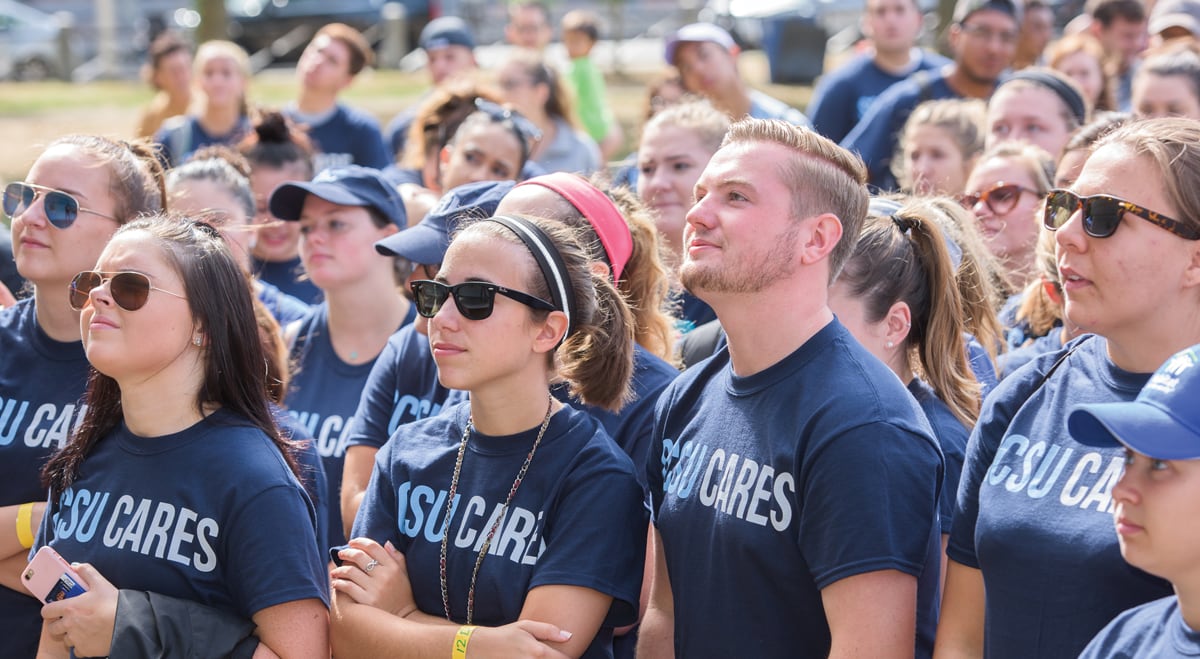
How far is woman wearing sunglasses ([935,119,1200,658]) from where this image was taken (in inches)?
93.7

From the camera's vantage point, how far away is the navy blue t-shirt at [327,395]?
4180mm

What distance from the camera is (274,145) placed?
20.9 ft

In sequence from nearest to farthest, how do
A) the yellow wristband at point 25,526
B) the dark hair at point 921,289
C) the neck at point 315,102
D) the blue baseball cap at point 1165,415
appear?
1. the blue baseball cap at point 1165,415
2. the yellow wristband at point 25,526
3. the dark hair at point 921,289
4. the neck at point 315,102

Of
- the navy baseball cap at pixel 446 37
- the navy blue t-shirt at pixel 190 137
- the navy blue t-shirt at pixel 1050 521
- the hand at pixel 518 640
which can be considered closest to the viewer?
the navy blue t-shirt at pixel 1050 521

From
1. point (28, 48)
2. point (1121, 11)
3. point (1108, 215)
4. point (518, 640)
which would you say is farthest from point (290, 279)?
point (28, 48)

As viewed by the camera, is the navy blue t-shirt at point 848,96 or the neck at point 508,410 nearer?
the neck at point 508,410

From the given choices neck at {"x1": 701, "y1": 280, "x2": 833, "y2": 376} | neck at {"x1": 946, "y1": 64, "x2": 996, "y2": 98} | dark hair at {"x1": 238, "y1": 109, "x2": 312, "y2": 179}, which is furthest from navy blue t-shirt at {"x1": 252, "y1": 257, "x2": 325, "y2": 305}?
neck at {"x1": 946, "y1": 64, "x2": 996, "y2": 98}

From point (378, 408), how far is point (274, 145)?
116 inches

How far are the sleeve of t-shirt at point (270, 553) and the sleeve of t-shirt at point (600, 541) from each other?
1.70ft

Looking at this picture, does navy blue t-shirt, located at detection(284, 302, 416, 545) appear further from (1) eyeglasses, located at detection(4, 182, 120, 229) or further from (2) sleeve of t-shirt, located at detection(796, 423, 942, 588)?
(2) sleeve of t-shirt, located at detection(796, 423, 942, 588)

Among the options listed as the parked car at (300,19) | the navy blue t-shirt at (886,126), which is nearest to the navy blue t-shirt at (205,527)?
the navy blue t-shirt at (886,126)

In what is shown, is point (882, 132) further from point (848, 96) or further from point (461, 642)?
point (461, 642)

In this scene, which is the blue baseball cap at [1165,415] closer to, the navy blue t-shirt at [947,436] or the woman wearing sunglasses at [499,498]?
the navy blue t-shirt at [947,436]

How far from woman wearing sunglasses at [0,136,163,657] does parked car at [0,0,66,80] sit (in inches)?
973
